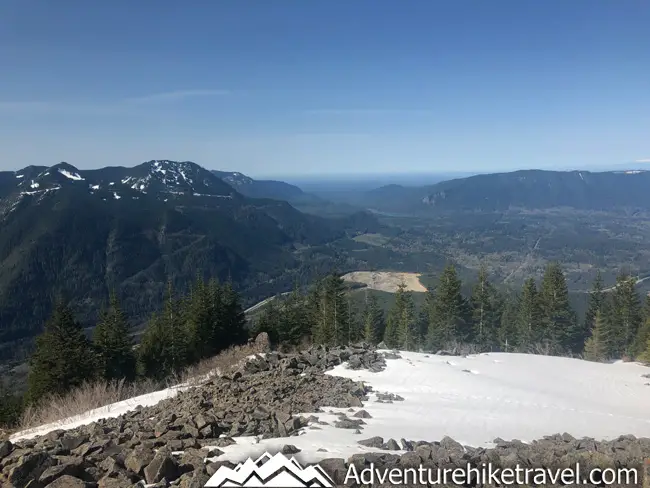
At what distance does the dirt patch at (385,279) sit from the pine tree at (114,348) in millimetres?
97467

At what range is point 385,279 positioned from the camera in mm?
150750

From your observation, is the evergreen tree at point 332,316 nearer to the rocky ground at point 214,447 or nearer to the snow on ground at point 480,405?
the snow on ground at point 480,405

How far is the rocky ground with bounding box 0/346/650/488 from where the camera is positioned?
7.23 meters

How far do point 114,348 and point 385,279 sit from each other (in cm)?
12205

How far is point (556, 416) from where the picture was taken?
545 inches

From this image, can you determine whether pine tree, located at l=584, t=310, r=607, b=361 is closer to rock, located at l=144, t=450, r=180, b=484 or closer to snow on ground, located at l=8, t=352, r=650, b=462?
snow on ground, located at l=8, t=352, r=650, b=462

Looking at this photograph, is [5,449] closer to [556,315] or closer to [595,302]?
[556,315]

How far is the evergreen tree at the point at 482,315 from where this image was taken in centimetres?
4187

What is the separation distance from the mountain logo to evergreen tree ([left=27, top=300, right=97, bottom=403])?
25.4 meters

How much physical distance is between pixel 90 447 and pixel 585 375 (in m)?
20.4

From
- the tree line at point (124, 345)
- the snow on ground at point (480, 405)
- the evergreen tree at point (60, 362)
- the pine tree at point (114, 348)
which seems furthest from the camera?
the pine tree at point (114, 348)

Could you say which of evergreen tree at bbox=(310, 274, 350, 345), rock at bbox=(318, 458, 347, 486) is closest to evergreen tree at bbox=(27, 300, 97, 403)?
evergreen tree at bbox=(310, 274, 350, 345)

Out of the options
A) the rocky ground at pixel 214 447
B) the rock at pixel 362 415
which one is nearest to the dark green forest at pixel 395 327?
the rocky ground at pixel 214 447

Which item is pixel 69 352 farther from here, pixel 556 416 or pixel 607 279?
pixel 607 279
